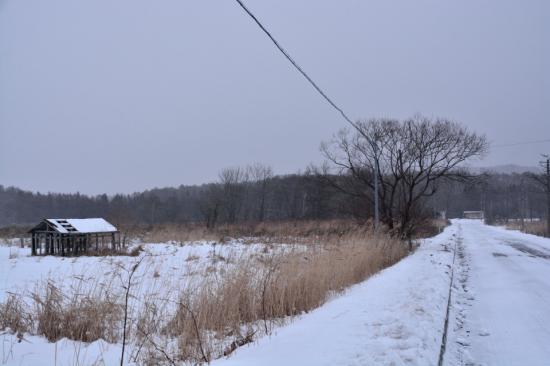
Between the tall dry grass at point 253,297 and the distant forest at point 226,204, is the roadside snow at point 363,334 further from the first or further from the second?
the distant forest at point 226,204

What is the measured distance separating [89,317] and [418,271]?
8482mm

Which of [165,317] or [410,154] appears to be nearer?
[165,317]

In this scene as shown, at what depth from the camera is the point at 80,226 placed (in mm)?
26766

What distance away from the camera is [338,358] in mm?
4383

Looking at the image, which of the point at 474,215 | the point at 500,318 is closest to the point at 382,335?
the point at 500,318

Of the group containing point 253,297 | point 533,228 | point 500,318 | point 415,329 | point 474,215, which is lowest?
point 474,215

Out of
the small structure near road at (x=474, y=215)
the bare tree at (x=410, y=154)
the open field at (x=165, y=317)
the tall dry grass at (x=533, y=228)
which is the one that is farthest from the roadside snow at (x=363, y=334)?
the small structure near road at (x=474, y=215)

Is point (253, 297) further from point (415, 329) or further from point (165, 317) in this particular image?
point (415, 329)

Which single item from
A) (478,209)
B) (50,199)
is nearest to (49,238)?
(50,199)

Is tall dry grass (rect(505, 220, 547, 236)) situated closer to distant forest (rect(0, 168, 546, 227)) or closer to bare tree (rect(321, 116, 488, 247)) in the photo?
distant forest (rect(0, 168, 546, 227))

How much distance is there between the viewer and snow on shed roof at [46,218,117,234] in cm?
2566

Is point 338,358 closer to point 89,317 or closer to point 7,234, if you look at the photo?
point 89,317

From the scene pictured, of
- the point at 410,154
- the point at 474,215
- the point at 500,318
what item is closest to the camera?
the point at 500,318

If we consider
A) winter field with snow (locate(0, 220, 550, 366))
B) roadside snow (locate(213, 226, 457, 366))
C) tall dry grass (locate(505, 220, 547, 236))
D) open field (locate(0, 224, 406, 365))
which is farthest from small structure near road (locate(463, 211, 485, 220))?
open field (locate(0, 224, 406, 365))
